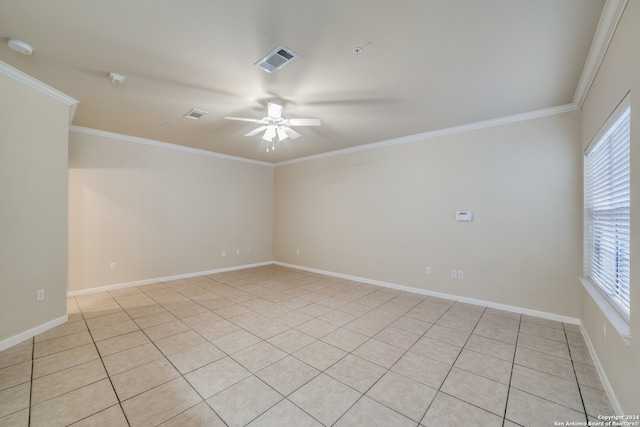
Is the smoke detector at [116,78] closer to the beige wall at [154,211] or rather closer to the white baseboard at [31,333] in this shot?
the beige wall at [154,211]

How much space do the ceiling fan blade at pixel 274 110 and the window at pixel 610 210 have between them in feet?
9.78

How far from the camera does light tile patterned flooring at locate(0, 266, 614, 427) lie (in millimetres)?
1810

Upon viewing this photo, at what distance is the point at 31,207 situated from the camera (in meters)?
2.85

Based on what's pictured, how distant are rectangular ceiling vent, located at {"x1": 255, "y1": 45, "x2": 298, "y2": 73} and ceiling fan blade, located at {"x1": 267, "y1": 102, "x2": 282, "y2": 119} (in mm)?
567

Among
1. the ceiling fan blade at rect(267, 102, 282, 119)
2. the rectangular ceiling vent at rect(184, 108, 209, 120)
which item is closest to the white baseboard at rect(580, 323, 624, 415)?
the ceiling fan blade at rect(267, 102, 282, 119)

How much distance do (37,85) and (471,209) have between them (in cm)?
576

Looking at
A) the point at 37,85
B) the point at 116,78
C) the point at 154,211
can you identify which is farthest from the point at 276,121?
the point at 154,211

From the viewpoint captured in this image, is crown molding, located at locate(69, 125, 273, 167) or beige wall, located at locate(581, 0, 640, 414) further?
crown molding, located at locate(69, 125, 273, 167)

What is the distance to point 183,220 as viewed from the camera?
5.57m

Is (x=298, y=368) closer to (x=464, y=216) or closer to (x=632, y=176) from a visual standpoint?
(x=632, y=176)

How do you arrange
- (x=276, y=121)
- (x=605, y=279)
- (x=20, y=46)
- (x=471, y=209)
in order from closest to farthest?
(x=20, y=46), (x=605, y=279), (x=276, y=121), (x=471, y=209)

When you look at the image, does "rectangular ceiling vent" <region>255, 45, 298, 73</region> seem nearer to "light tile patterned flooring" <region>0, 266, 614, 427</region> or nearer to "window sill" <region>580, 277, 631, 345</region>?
"light tile patterned flooring" <region>0, 266, 614, 427</region>

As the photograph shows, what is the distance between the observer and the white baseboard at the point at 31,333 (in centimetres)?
257

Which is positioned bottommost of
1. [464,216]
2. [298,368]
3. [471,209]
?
[298,368]
